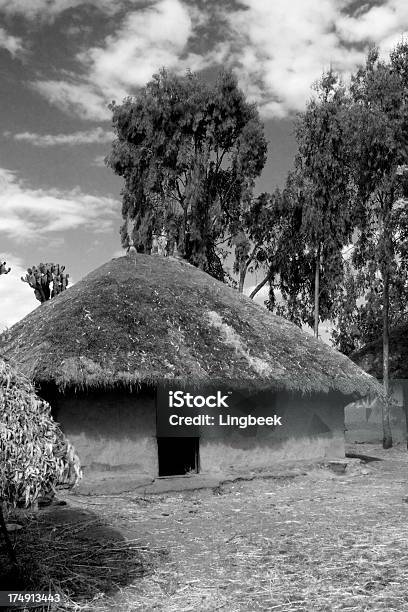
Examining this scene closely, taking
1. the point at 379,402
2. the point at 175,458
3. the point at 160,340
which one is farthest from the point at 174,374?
the point at 379,402

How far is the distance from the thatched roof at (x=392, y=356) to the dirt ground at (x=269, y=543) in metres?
12.6

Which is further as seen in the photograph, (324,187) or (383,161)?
(324,187)

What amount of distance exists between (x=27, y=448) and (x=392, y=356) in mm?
22253

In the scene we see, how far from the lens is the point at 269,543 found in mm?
7859

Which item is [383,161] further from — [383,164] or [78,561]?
[78,561]

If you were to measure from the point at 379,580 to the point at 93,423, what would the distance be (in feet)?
20.5

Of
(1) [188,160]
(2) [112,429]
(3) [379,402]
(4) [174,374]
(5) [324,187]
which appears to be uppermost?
(1) [188,160]

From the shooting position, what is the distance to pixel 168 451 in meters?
15.9

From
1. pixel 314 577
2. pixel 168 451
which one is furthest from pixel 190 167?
pixel 314 577

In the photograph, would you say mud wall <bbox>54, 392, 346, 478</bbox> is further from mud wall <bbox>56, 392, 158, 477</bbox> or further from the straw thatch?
the straw thatch

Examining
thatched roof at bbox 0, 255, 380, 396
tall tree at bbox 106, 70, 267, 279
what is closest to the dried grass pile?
thatched roof at bbox 0, 255, 380, 396

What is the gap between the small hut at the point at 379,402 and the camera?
23938 millimetres

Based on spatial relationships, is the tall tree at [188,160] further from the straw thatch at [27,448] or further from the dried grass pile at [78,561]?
the straw thatch at [27,448]

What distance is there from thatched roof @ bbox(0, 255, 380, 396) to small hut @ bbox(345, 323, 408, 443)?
1007 cm
